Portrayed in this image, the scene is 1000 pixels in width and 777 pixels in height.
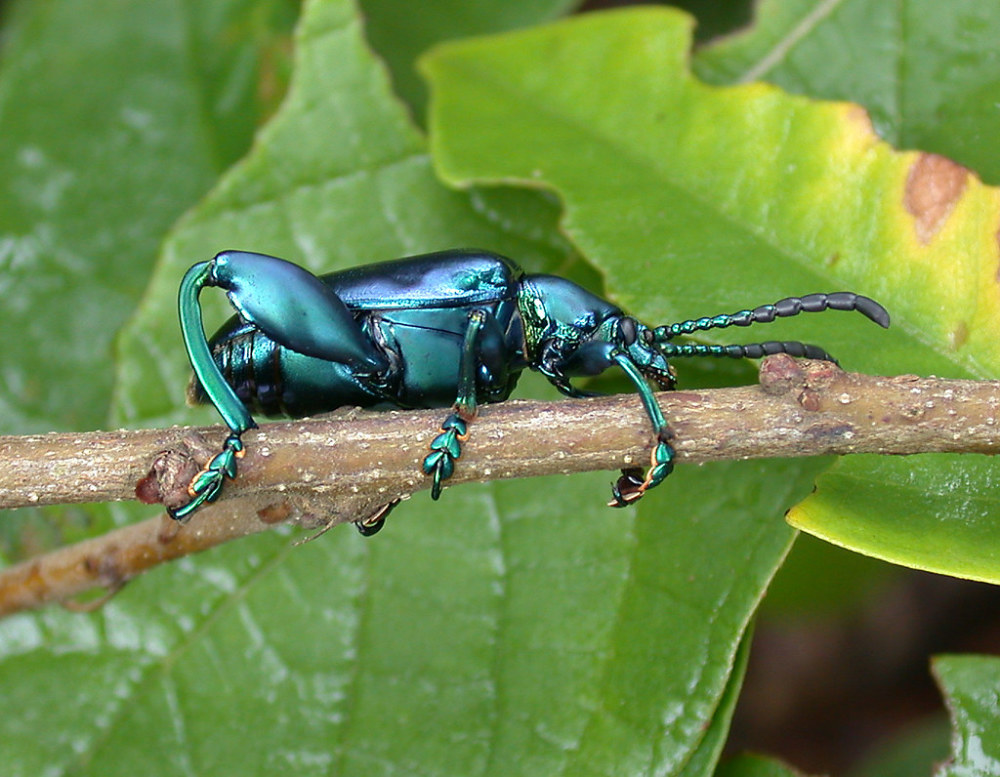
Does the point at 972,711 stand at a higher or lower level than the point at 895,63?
lower

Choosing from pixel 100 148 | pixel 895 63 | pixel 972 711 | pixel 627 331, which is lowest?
pixel 972 711

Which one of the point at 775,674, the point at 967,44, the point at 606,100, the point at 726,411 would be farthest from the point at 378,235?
the point at 775,674

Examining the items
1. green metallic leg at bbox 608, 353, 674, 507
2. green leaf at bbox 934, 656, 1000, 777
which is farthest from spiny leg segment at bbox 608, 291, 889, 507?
green leaf at bbox 934, 656, 1000, 777

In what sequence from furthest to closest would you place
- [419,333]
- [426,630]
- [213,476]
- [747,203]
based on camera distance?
1. [426,630]
2. [747,203]
3. [419,333]
4. [213,476]

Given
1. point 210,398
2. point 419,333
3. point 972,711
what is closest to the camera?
point 210,398

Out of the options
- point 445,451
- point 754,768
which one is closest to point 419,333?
point 445,451

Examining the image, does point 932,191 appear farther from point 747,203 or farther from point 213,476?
point 213,476
